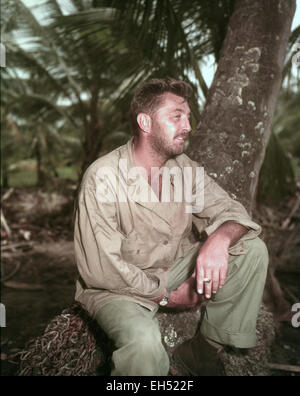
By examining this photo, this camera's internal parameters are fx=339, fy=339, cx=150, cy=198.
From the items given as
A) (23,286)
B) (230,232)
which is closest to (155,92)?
(230,232)

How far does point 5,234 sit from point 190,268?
500 centimetres

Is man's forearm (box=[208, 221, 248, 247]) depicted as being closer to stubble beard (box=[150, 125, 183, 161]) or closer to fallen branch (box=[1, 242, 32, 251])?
stubble beard (box=[150, 125, 183, 161])

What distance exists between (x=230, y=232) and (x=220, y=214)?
0.59 ft

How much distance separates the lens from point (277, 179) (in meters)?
4.23

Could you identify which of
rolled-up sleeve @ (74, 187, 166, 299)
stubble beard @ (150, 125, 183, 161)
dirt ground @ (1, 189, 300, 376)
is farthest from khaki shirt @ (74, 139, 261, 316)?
dirt ground @ (1, 189, 300, 376)

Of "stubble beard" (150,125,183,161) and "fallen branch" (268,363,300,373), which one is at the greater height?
"stubble beard" (150,125,183,161)

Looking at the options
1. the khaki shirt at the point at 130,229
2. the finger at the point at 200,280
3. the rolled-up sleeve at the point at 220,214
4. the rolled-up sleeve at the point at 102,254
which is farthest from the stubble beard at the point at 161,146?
the finger at the point at 200,280

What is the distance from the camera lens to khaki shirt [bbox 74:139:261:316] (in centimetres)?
162

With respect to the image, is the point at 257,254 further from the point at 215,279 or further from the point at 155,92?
the point at 155,92

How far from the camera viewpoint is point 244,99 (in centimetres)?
246

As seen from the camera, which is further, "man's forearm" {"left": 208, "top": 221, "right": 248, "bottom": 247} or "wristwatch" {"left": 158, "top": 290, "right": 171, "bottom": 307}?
"wristwatch" {"left": 158, "top": 290, "right": 171, "bottom": 307}

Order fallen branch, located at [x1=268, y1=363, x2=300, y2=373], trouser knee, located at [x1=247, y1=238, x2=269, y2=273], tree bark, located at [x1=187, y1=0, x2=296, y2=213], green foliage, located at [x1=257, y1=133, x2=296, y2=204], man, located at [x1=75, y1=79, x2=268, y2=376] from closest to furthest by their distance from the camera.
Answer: man, located at [x1=75, y1=79, x2=268, y2=376], trouser knee, located at [x1=247, y1=238, x2=269, y2=273], tree bark, located at [x1=187, y1=0, x2=296, y2=213], fallen branch, located at [x1=268, y1=363, x2=300, y2=373], green foliage, located at [x1=257, y1=133, x2=296, y2=204]

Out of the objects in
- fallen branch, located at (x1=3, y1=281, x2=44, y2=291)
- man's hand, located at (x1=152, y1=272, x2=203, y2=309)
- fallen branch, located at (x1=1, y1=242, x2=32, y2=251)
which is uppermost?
man's hand, located at (x1=152, y1=272, x2=203, y2=309)
